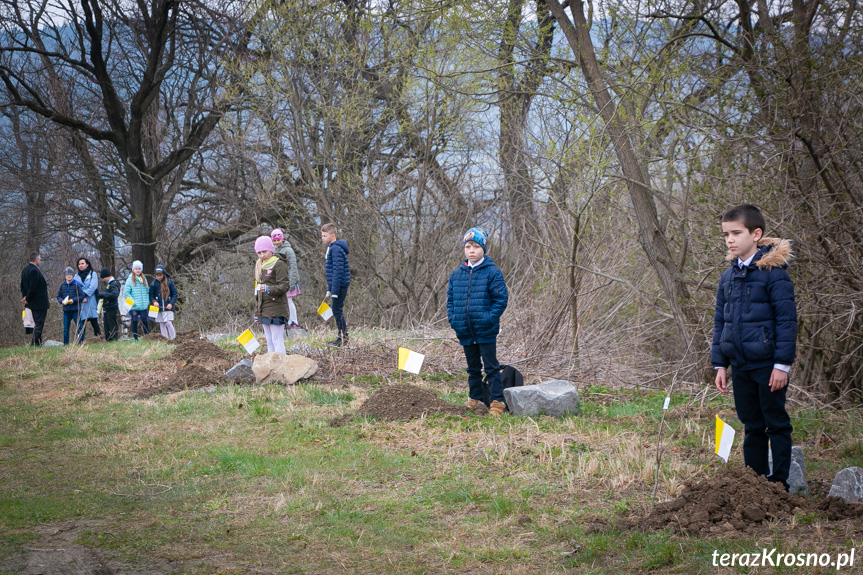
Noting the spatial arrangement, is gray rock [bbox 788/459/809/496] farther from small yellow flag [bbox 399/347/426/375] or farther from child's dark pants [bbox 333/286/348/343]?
child's dark pants [bbox 333/286/348/343]

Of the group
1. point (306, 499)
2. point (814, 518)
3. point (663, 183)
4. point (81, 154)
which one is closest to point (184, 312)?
point (81, 154)

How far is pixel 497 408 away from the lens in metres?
8.02

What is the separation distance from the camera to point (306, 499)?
5285 millimetres

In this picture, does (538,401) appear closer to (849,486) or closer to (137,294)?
(849,486)

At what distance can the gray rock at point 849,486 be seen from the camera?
459 cm

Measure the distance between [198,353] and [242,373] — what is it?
2539 mm

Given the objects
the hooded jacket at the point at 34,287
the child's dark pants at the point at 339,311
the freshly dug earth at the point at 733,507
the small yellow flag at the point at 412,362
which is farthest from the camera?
the hooded jacket at the point at 34,287

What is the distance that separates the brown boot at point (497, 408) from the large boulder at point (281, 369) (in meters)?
3.04

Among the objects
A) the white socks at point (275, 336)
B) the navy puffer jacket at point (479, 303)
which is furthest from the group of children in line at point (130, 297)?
the navy puffer jacket at point (479, 303)

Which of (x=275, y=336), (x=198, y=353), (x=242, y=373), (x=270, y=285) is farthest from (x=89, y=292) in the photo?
(x=242, y=373)

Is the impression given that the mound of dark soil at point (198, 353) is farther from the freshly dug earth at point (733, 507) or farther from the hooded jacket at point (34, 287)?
the freshly dug earth at point (733, 507)

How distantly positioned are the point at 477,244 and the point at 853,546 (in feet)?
15.8

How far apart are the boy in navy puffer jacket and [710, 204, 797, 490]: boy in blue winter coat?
302cm

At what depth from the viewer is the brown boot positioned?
7.92 meters
